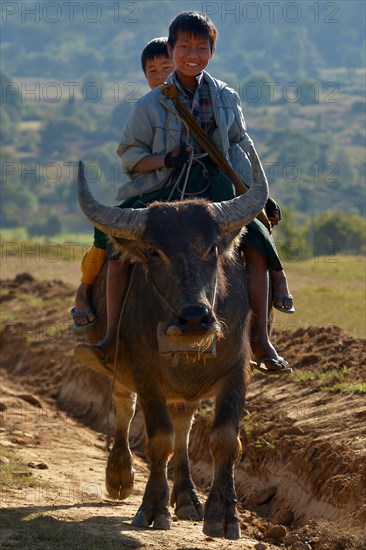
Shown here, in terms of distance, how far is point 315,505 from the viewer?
922 cm

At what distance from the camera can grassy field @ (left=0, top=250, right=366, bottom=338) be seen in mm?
17266

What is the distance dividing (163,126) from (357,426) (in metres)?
2.87

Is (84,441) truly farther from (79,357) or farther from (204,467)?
(79,357)

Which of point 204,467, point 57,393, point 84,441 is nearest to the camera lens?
point 204,467

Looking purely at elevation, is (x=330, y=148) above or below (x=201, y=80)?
above

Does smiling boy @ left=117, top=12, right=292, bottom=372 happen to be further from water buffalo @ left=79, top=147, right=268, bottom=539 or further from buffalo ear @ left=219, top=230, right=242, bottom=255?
buffalo ear @ left=219, top=230, right=242, bottom=255

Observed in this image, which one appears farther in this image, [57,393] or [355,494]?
[57,393]

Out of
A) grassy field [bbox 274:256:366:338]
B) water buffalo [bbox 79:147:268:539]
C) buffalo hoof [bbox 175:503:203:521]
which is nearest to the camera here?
water buffalo [bbox 79:147:268:539]

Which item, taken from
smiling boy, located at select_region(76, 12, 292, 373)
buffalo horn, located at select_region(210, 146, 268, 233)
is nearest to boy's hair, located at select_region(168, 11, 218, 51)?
smiling boy, located at select_region(76, 12, 292, 373)

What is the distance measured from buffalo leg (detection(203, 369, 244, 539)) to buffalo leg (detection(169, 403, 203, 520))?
1334mm

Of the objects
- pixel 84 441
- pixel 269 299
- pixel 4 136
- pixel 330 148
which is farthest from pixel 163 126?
pixel 4 136

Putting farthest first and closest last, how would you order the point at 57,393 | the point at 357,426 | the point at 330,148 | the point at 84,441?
the point at 330,148 → the point at 57,393 → the point at 84,441 → the point at 357,426

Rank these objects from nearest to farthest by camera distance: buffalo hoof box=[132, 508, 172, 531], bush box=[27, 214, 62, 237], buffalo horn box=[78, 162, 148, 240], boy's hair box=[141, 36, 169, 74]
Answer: buffalo horn box=[78, 162, 148, 240]
buffalo hoof box=[132, 508, 172, 531]
boy's hair box=[141, 36, 169, 74]
bush box=[27, 214, 62, 237]

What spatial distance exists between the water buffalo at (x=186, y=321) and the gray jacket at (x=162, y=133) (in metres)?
0.51
